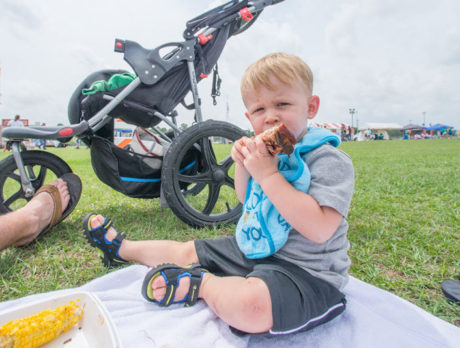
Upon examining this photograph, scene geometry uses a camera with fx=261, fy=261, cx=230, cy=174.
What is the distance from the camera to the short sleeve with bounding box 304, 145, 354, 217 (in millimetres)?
817

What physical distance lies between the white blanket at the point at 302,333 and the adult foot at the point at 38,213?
22.7 inches

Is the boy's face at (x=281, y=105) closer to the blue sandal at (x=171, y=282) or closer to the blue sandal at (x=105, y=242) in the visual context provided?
the blue sandal at (x=171, y=282)

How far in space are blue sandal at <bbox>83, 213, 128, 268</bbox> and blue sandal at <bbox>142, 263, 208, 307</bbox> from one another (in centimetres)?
44

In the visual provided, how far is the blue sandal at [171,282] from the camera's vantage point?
3.09ft

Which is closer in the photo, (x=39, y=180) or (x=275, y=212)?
(x=275, y=212)

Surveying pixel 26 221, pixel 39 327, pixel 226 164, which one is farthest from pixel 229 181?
pixel 39 327

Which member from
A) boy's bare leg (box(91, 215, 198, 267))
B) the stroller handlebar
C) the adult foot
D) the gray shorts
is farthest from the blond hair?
the adult foot

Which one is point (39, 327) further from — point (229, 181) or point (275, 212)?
point (229, 181)

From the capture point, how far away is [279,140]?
2.61ft

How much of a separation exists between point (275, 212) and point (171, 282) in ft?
1.51

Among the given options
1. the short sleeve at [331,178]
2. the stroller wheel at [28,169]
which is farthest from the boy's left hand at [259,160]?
the stroller wheel at [28,169]

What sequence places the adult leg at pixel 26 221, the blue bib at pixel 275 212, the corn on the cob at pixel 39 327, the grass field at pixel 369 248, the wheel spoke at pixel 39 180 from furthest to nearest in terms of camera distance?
the wheel spoke at pixel 39 180
the adult leg at pixel 26 221
the grass field at pixel 369 248
the blue bib at pixel 275 212
the corn on the cob at pixel 39 327

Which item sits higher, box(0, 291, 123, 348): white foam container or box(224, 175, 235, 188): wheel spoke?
box(224, 175, 235, 188): wheel spoke

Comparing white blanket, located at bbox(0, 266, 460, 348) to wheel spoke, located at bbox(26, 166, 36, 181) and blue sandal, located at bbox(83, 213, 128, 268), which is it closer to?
blue sandal, located at bbox(83, 213, 128, 268)
